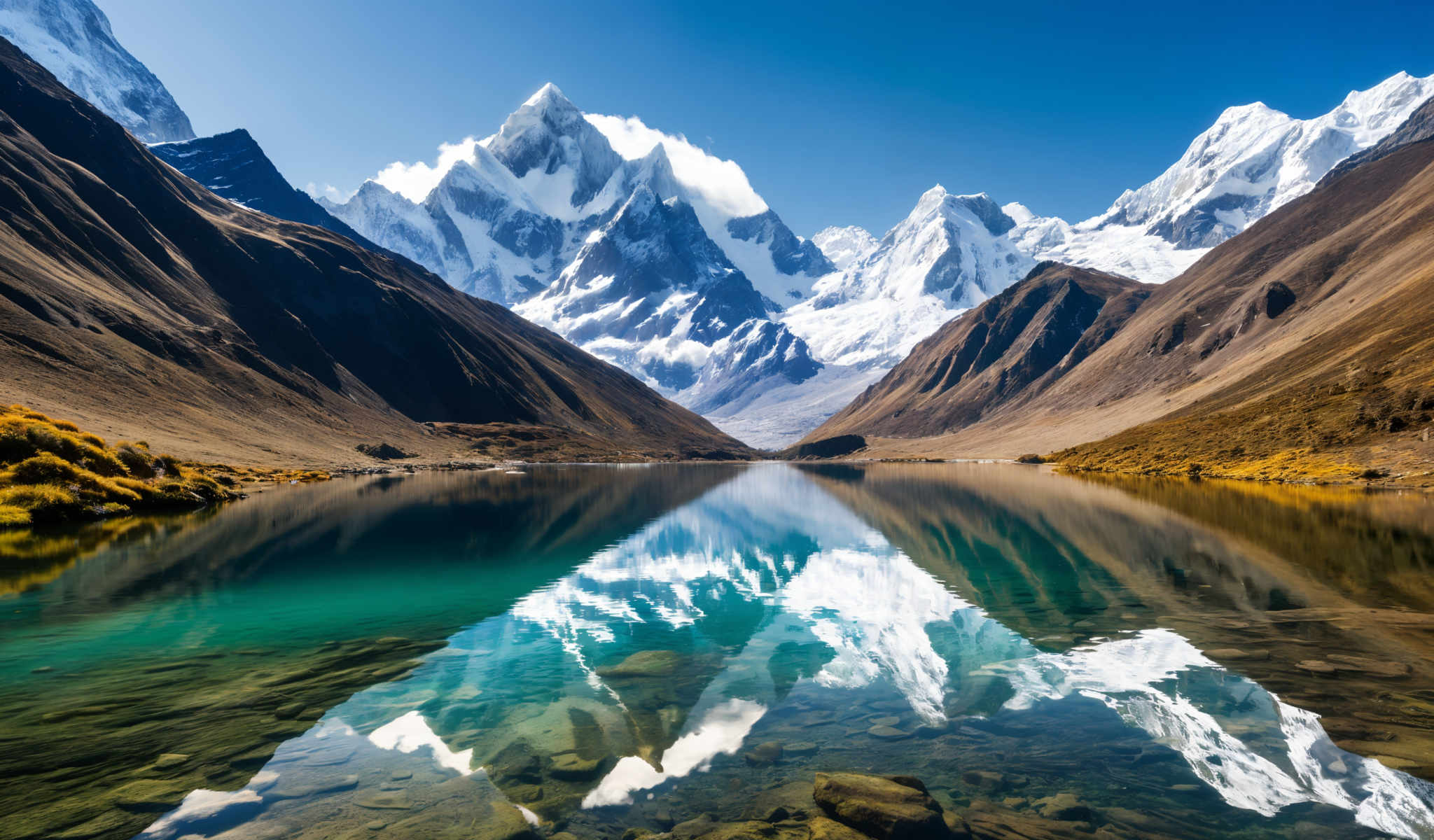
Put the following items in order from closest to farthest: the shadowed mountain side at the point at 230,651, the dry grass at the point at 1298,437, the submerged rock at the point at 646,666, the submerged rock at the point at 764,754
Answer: the shadowed mountain side at the point at 230,651 → the submerged rock at the point at 764,754 → the submerged rock at the point at 646,666 → the dry grass at the point at 1298,437

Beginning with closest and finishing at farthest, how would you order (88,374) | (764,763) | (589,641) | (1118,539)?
(764,763) < (589,641) < (1118,539) < (88,374)

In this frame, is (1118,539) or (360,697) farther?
(1118,539)

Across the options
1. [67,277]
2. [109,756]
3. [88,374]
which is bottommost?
[109,756]

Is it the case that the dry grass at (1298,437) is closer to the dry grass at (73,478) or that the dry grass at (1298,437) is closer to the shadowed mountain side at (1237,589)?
the shadowed mountain side at (1237,589)

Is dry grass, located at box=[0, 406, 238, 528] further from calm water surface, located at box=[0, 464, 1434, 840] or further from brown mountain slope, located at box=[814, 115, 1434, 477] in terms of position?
brown mountain slope, located at box=[814, 115, 1434, 477]

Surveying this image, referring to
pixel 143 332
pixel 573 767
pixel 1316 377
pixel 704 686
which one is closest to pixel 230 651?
pixel 573 767

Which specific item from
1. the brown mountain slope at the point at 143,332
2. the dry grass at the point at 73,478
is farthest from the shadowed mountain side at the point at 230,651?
the brown mountain slope at the point at 143,332

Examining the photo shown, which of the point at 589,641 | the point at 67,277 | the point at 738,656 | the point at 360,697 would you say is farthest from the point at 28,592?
the point at 67,277

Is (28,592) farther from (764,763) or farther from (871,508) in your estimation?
(871,508)

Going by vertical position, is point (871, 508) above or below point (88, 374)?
below
